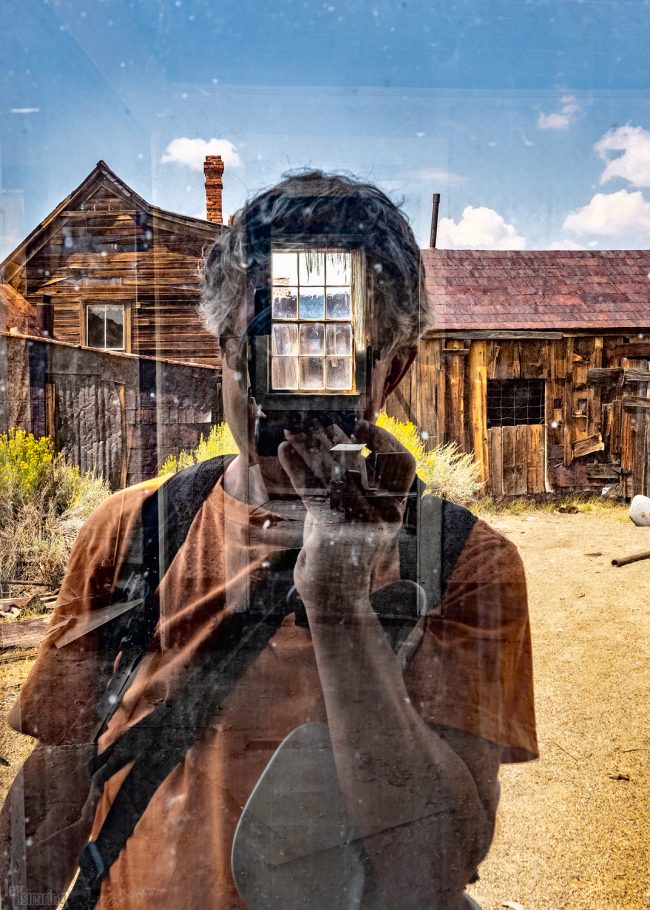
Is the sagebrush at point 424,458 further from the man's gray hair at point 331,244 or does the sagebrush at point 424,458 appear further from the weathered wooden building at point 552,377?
the man's gray hair at point 331,244

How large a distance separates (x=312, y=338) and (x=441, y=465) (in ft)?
1.18

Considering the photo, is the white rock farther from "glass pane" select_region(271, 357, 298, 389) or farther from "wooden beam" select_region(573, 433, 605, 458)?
"glass pane" select_region(271, 357, 298, 389)

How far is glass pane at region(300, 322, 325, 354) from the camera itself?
38.3 inches

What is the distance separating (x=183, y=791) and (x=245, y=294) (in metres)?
0.88

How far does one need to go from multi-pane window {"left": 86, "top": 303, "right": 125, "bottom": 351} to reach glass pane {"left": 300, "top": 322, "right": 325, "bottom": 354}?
0.34 meters

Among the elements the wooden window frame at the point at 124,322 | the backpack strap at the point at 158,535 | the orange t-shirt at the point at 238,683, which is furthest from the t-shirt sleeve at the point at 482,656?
the wooden window frame at the point at 124,322

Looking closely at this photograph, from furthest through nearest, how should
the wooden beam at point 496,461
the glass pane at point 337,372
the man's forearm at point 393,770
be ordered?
the wooden beam at point 496,461
the man's forearm at point 393,770
the glass pane at point 337,372

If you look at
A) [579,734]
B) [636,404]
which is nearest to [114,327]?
[636,404]

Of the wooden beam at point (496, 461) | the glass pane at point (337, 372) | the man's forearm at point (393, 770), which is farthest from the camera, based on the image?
the wooden beam at point (496, 461)

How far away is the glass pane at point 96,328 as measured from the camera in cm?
109

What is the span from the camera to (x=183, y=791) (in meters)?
1.12

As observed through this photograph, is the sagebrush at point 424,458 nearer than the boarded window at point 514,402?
Yes

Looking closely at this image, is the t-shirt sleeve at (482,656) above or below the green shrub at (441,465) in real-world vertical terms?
below

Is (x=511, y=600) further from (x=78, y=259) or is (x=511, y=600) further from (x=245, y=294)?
(x=78, y=259)
